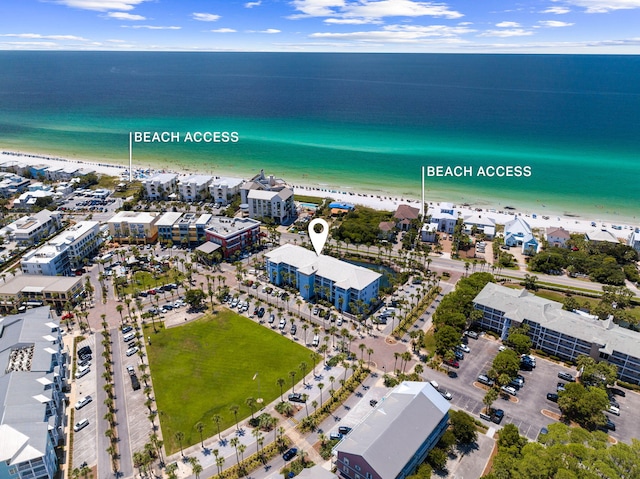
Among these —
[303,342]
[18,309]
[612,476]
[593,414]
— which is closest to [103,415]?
[303,342]

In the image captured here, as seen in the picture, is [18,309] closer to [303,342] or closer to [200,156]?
[303,342]

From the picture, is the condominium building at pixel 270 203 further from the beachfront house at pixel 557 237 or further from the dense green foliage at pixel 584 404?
the dense green foliage at pixel 584 404

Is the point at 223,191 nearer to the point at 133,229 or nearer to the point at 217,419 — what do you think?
the point at 133,229

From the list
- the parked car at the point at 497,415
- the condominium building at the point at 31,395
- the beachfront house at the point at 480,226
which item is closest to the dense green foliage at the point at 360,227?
the beachfront house at the point at 480,226

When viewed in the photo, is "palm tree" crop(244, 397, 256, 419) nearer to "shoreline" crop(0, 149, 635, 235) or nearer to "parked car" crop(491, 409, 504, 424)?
"parked car" crop(491, 409, 504, 424)

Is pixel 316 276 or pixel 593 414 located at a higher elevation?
pixel 316 276

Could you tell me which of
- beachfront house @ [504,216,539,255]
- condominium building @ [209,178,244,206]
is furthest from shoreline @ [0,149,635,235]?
condominium building @ [209,178,244,206]
